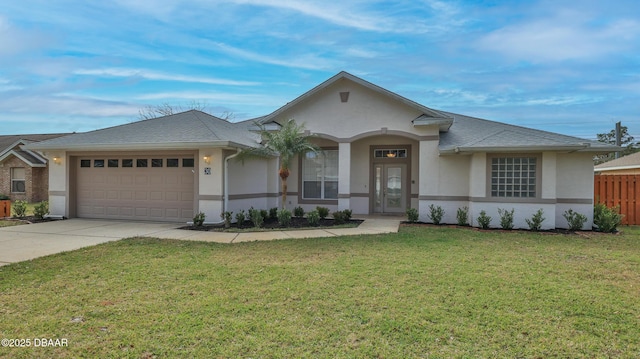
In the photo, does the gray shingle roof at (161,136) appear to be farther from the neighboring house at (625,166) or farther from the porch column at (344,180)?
the neighboring house at (625,166)

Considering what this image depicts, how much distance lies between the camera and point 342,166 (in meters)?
13.2

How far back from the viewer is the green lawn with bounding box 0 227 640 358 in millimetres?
3449

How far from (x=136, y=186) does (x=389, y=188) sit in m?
9.45

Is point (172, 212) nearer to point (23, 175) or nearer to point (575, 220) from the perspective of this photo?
point (575, 220)

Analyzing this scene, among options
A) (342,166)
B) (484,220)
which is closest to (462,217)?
(484,220)

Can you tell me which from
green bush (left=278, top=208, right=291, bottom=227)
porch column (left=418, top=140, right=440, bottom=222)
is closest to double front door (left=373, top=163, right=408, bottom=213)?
porch column (left=418, top=140, right=440, bottom=222)

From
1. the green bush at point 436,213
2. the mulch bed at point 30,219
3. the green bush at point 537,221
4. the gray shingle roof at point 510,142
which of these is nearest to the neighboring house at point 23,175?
the mulch bed at point 30,219

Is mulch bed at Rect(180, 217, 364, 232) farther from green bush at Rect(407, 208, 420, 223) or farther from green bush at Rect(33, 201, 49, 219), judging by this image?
green bush at Rect(33, 201, 49, 219)

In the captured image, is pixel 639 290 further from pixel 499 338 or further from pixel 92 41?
pixel 92 41

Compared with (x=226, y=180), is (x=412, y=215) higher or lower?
lower

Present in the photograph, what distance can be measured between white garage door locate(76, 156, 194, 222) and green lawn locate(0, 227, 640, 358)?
4.79 meters

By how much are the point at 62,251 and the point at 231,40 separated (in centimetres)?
1070

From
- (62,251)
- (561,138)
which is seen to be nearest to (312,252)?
(62,251)

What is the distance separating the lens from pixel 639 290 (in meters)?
5.05
